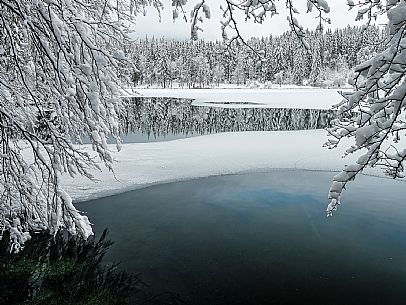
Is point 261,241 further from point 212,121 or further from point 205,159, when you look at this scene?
point 212,121

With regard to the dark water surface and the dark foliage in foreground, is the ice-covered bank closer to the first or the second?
the dark water surface

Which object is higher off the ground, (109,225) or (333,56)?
(333,56)

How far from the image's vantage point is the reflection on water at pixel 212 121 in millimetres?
24891

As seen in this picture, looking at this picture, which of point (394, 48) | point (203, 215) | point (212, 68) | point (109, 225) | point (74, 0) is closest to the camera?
point (394, 48)

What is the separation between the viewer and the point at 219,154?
55.9 ft

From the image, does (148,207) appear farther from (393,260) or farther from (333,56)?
(333,56)

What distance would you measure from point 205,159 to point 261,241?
7.71 meters

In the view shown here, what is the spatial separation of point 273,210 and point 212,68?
89.2m

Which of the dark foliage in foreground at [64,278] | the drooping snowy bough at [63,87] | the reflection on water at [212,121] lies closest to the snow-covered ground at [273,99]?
the reflection on water at [212,121]

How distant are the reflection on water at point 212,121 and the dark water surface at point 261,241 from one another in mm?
11623

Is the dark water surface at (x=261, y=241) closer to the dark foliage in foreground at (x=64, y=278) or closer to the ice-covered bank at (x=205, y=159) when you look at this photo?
the dark foliage in foreground at (x=64, y=278)

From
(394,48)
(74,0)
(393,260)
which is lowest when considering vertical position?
(393,260)

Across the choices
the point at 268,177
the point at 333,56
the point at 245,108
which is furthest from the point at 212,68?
the point at 268,177

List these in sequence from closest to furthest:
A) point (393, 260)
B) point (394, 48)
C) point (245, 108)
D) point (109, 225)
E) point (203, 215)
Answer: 1. point (394, 48)
2. point (393, 260)
3. point (109, 225)
4. point (203, 215)
5. point (245, 108)
